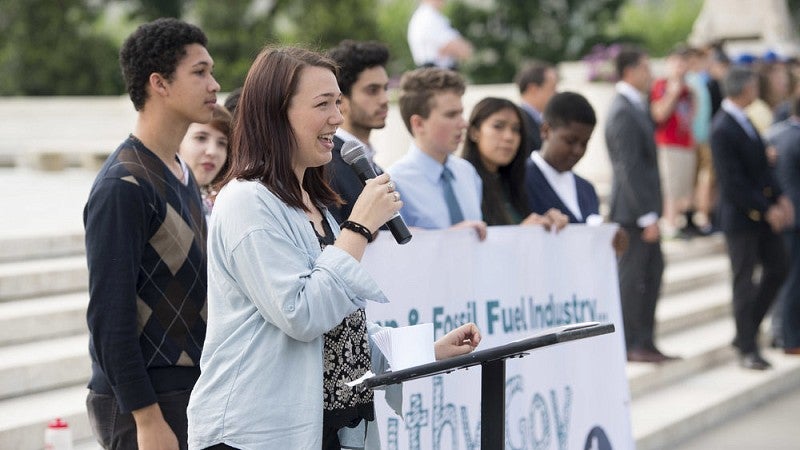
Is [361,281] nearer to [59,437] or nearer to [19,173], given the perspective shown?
[59,437]

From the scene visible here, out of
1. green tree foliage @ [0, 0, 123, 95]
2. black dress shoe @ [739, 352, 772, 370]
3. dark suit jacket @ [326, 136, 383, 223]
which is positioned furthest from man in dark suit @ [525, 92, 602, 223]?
Answer: green tree foliage @ [0, 0, 123, 95]

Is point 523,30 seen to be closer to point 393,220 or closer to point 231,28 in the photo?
point 231,28

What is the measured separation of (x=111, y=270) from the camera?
361 cm

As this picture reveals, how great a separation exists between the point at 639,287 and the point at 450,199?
3.86 metres

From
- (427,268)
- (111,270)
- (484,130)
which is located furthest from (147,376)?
(484,130)

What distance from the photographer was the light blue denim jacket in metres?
2.96

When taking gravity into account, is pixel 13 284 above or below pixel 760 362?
above

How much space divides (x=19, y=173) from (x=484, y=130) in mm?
12486

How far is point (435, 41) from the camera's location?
36.4ft

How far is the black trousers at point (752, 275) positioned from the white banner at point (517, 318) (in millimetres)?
3918

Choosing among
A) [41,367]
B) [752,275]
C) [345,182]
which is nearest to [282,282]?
[345,182]

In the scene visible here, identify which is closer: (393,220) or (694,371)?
(393,220)

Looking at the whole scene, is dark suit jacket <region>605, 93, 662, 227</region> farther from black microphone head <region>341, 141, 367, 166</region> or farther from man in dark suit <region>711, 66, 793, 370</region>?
black microphone head <region>341, 141, 367, 166</region>

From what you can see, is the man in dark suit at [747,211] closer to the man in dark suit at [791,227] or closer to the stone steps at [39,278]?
the man in dark suit at [791,227]
